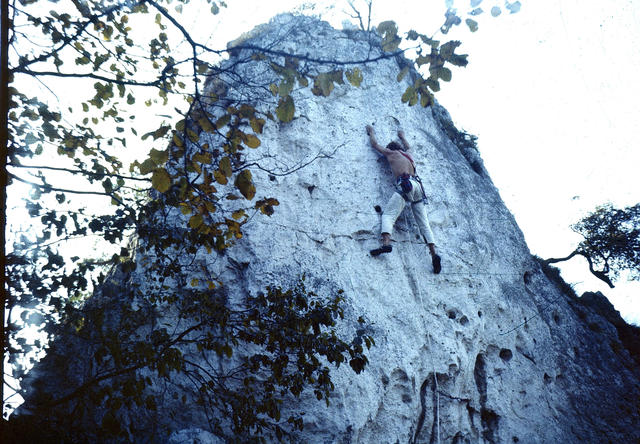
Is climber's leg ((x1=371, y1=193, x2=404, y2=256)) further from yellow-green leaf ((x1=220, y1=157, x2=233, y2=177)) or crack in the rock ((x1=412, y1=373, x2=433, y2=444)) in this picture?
Result: yellow-green leaf ((x1=220, y1=157, x2=233, y2=177))

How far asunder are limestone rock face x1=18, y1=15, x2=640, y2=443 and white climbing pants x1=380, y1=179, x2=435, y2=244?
0.21 meters

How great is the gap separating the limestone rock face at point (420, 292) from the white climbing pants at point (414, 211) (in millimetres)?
210

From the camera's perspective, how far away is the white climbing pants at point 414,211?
21.5 feet

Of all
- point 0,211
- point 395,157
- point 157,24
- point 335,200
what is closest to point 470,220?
point 395,157

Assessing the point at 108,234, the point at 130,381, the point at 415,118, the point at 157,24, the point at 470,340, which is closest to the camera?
the point at 130,381

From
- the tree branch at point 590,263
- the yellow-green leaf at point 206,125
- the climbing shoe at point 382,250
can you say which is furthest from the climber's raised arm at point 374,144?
the tree branch at point 590,263

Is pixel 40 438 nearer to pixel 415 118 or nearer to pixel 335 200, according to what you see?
pixel 335 200

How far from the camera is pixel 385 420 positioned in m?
5.09

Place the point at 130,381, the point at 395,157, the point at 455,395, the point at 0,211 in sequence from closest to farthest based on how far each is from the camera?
the point at 0,211 < the point at 130,381 < the point at 455,395 < the point at 395,157

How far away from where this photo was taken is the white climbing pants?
21.5ft

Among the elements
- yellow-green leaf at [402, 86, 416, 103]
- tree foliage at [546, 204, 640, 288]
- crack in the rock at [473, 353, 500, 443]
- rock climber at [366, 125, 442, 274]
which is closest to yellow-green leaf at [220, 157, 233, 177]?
yellow-green leaf at [402, 86, 416, 103]

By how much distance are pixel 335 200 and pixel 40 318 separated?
4.16 meters

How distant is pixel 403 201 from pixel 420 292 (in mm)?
1405

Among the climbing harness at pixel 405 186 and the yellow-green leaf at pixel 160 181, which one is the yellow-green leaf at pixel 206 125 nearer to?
the yellow-green leaf at pixel 160 181
